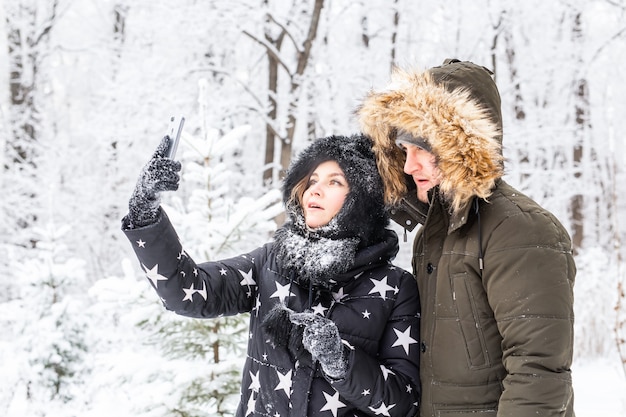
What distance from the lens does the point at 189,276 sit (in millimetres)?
2271

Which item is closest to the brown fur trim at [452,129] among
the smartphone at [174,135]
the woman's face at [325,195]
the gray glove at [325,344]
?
the woman's face at [325,195]

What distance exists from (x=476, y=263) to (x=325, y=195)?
760 mm

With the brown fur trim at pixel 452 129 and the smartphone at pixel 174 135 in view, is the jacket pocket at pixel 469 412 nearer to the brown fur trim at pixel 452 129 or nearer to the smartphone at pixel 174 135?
the brown fur trim at pixel 452 129

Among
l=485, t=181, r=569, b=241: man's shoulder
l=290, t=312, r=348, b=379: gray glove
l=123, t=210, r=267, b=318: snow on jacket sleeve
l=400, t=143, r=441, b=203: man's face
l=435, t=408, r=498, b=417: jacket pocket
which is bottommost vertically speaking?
l=435, t=408, r=498, b=417: jacket pocket

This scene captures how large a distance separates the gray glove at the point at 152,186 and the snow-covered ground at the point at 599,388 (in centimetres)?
433

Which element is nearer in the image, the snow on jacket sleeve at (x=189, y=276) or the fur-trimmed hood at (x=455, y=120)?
the fur-trimmed hood at (x=455, y=120)

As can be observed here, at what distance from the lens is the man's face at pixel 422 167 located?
2217 mm

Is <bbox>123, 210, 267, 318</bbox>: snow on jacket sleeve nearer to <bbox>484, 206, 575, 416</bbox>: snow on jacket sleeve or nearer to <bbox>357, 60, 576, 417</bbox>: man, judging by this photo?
<bbox>357, 60, 576, 417</bbox>: man

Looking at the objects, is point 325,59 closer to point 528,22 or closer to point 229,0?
point 229,0

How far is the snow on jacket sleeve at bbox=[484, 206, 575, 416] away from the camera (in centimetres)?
173

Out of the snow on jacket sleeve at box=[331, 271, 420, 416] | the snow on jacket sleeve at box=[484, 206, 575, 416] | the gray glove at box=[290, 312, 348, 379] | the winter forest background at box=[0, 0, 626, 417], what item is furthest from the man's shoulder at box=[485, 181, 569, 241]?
the winter forest background at box=[0, 0, 626, 417]

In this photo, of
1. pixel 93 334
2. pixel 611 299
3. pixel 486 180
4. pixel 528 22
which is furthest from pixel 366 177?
pixel 528 22

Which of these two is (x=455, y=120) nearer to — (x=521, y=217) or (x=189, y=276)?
(x=521, y=217)

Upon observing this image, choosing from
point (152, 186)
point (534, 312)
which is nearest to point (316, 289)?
point (152, 186)
